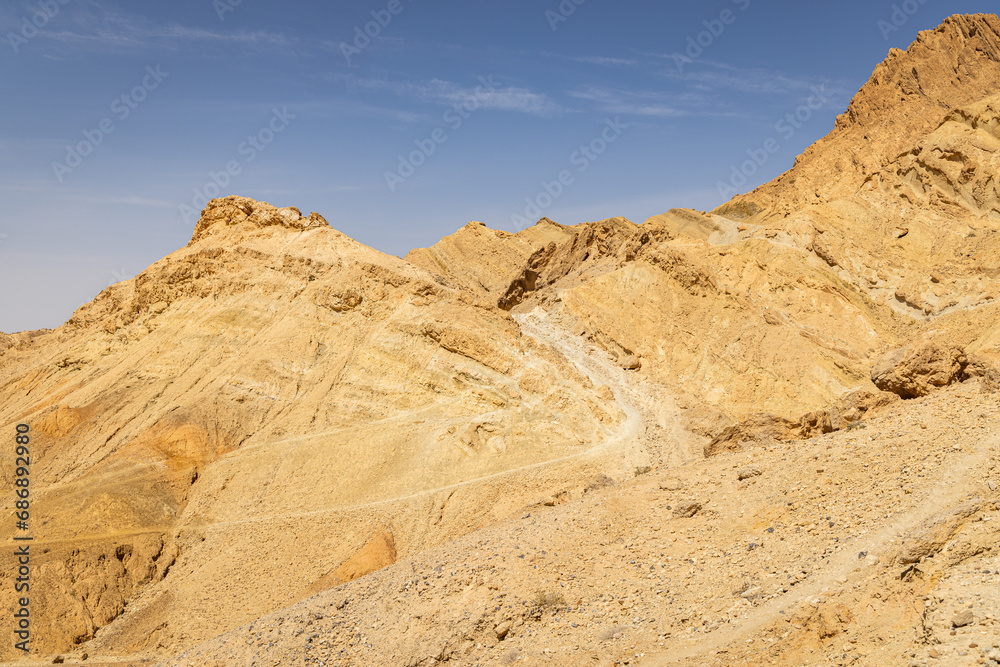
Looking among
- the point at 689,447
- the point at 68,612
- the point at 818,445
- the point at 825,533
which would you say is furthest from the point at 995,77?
the point at 68,612

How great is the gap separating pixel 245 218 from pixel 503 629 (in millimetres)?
27271

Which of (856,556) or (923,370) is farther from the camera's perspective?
(923,370)

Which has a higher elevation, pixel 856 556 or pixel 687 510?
pixel 687 510

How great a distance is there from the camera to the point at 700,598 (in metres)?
10.8

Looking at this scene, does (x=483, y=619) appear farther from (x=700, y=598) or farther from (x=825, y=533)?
(x=825, y=533)

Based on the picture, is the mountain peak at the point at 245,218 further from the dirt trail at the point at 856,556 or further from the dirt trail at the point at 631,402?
the dirt trail at the point at 856,556

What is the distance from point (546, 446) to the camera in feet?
86.4

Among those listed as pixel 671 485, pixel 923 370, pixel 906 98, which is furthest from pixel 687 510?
pixel 906 98

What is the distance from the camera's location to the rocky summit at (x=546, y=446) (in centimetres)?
1070

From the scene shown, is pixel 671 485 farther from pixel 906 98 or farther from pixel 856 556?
pixel 906 98

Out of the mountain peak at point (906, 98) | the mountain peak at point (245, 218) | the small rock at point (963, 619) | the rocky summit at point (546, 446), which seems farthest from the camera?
the mountain peak at point (906, 98)

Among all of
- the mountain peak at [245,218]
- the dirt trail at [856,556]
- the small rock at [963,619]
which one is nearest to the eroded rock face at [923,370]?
the dirt trail at [856,556]

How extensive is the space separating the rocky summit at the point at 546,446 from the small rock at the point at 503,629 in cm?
4

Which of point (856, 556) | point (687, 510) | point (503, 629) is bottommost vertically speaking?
point (856, 556)
